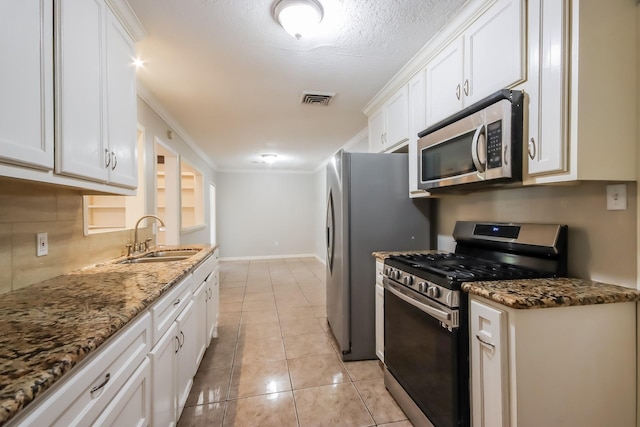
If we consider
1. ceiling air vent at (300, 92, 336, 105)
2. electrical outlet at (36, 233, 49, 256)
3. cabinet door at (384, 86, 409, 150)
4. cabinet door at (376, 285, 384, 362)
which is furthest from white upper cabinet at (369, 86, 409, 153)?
electrical outlet at (36, 233, 49, 256)

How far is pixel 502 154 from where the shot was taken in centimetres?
139

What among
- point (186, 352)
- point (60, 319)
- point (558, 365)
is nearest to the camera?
point (60, 319)

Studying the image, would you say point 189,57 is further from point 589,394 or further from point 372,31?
point 589,394

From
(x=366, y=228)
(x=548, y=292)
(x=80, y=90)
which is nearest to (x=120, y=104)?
(x=80, y=90)

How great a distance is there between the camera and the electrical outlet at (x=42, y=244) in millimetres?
1432

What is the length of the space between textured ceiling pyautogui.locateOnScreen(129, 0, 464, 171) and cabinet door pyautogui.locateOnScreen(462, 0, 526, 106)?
0.76 ft

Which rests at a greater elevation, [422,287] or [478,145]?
[478,145]

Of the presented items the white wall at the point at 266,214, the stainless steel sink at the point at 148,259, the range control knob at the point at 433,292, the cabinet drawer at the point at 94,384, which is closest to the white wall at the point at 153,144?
the stainless steel sink at the point at 148,259

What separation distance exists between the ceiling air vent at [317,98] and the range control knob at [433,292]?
213cm

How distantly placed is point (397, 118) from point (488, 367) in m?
2.04

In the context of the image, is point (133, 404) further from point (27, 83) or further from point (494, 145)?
point (494, 145)

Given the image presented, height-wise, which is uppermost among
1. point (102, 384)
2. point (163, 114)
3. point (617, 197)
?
point (163, 114)

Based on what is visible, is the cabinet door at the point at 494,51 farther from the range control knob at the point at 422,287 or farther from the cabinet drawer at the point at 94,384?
the cabinet drawer at the point at 94,384

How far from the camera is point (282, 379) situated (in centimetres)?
213
